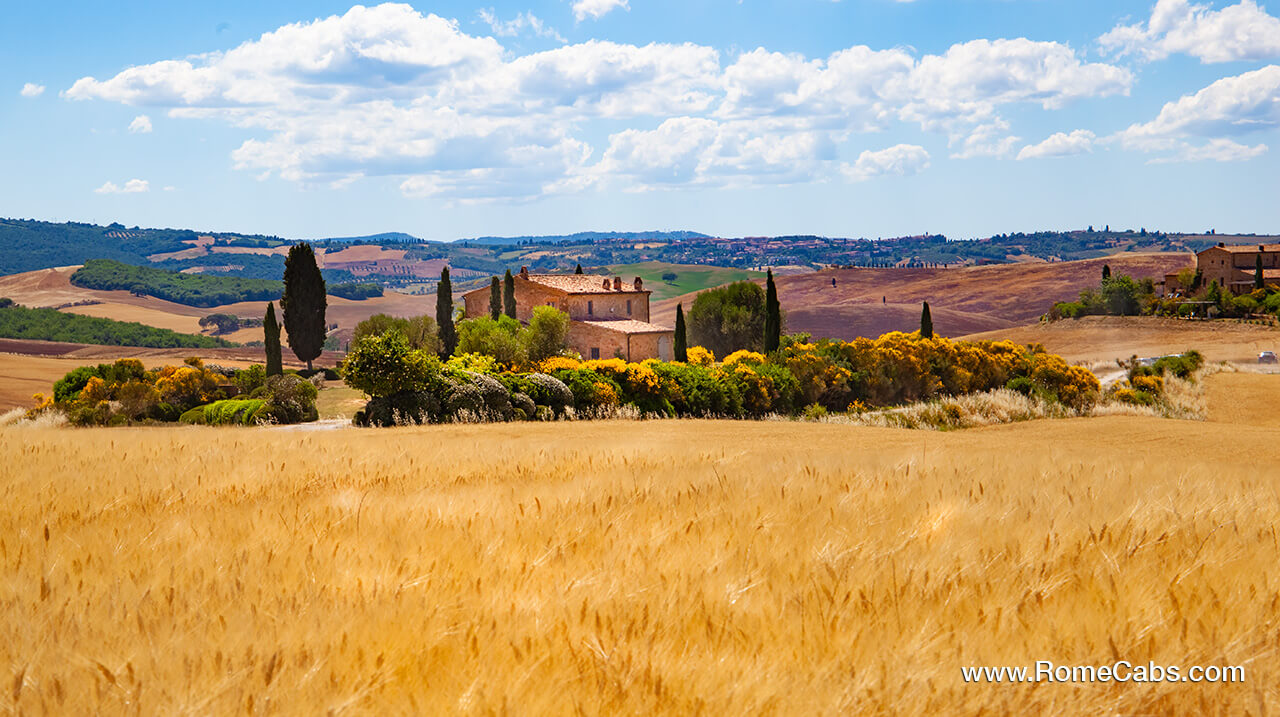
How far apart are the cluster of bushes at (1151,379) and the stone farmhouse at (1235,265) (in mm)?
56021

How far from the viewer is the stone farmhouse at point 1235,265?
103m

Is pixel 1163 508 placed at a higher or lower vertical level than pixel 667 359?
higher

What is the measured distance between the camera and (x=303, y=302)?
55406 millimetres

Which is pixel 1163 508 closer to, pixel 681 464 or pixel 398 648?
pixel 681 464

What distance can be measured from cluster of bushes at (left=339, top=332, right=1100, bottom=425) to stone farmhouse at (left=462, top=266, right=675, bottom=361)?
10323mm

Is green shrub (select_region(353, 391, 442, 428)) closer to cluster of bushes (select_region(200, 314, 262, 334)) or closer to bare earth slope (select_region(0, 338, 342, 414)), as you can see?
bare earth slope (select_region(0, 338, 342, 414))

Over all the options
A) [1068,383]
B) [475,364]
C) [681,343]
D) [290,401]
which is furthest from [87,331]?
[1068,383]

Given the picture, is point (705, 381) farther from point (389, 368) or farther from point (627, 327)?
point (627, 327)

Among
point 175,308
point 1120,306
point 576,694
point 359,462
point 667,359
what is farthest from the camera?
point 175,308

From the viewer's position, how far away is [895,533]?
521cm

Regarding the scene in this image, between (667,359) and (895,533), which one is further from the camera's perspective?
(667,359)

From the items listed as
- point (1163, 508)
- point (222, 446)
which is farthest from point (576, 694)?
point (222, 446)

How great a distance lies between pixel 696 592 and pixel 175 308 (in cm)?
17995

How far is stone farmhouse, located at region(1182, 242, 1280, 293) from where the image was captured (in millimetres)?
102881
